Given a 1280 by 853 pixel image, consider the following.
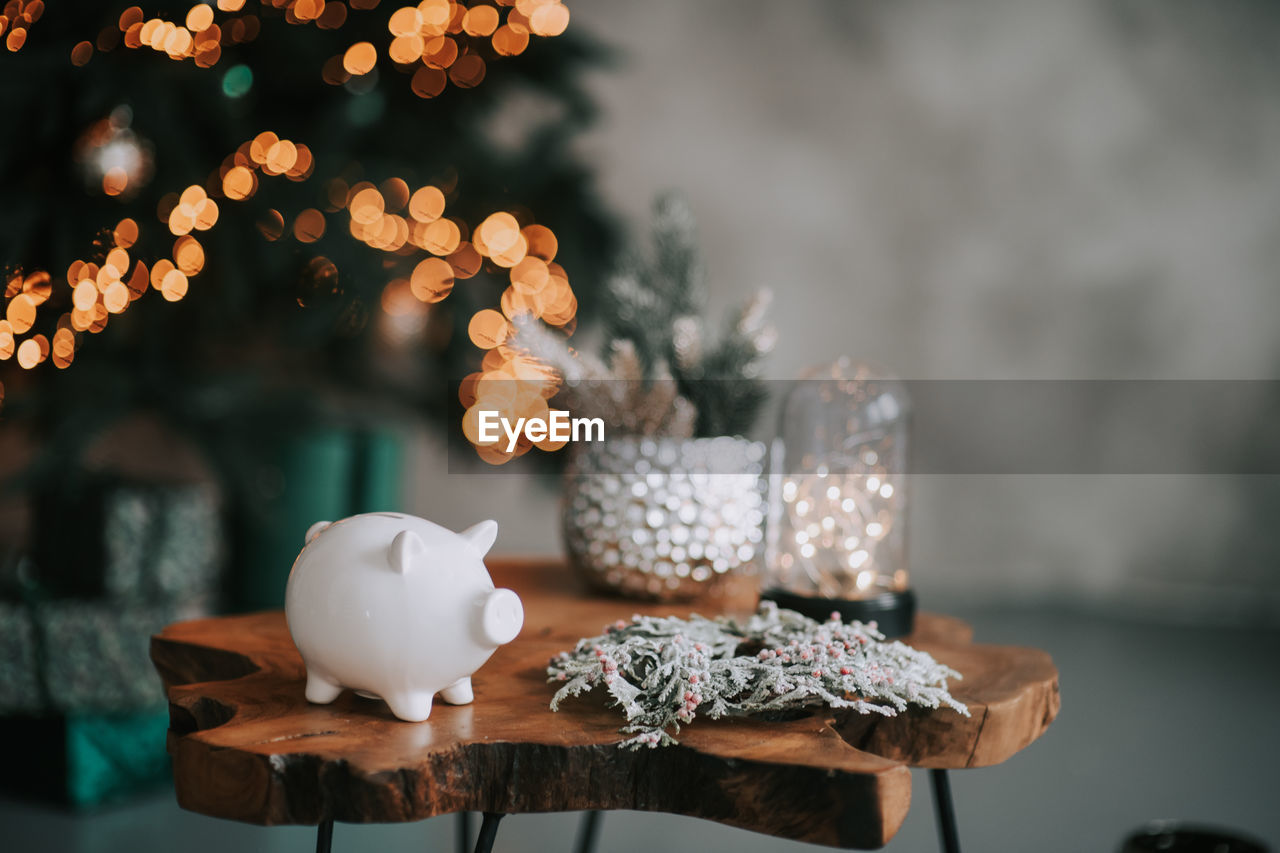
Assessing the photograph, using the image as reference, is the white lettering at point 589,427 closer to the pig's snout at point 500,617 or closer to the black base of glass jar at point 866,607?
the black base of glass jar at point 866,607

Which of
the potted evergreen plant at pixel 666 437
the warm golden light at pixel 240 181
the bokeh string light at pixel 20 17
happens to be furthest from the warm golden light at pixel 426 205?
the potted evergreen plant at pixel 666 437

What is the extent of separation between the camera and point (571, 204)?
6.14 feet

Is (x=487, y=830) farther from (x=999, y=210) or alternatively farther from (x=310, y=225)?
(x=999, y=210)

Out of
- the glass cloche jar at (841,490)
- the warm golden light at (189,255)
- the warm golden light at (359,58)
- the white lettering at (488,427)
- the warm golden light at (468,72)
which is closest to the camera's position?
the glass cloche jar at (841,490)

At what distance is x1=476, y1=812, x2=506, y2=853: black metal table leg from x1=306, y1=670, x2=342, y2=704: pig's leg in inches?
5.1

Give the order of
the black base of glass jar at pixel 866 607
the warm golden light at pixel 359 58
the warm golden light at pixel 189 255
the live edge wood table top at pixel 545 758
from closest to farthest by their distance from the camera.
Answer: the live edge wood table top at pixel 545 758 < the black base of glass jar at pixel 866 607 < the warm golden light at pixel 189 255 < the warm golden light at pixel 359 58

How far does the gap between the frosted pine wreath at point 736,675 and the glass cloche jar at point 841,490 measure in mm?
207

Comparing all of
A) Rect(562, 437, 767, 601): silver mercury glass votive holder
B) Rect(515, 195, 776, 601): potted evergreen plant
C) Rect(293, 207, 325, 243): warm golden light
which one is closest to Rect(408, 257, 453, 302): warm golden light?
Rect(293, 207, 325, 243): warm golden light

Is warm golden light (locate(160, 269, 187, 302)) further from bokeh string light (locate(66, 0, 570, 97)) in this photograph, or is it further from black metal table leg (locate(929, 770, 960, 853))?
black metal table leg (locate(929, 770, 960, 853))

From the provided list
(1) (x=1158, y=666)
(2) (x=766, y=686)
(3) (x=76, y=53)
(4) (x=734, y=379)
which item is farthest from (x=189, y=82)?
(1) (x=1158, y=666)

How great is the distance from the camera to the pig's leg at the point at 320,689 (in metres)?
0.60

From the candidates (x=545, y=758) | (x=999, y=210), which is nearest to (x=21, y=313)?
(x=545, y=758)

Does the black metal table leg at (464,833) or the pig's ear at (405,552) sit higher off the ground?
the pig's ear at (405,552)

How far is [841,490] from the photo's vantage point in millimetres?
934
